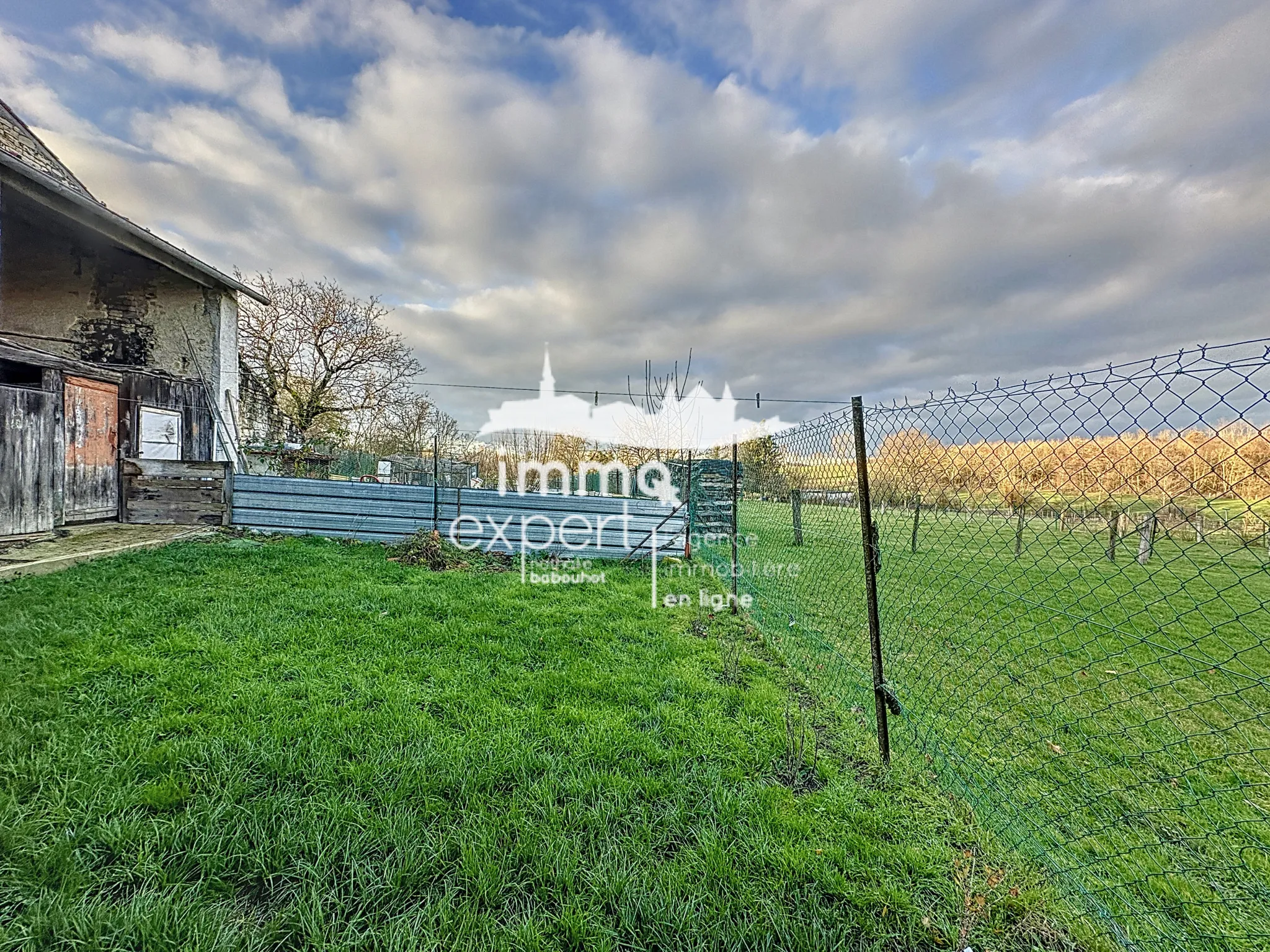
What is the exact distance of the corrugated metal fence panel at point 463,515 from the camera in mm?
6676

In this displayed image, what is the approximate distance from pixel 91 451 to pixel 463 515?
19.4 feet

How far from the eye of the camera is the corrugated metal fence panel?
263 inches

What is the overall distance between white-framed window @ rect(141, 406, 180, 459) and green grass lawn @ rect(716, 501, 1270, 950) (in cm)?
1044

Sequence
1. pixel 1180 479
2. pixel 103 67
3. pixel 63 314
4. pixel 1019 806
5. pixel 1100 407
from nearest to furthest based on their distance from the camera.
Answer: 1. pixel 1180 479
2. pixel 1100 407
3. pixel 1019 806
4. pixel 103 67
5. pixel 63 314

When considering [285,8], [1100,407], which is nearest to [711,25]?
[285,8]

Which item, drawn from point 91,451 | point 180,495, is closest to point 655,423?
point 180,495

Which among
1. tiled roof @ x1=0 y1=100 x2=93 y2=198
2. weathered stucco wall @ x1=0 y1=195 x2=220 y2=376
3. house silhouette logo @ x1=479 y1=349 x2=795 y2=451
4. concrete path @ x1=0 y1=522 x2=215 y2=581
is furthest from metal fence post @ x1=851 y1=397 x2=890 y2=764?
tiled roof @ x1=0 y1=100 x2=93 y2=198

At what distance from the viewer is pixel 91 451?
23.0ft

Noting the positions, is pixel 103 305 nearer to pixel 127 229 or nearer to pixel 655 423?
pixel 127 229

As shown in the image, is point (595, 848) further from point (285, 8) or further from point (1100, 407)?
Result: point (285, 8)

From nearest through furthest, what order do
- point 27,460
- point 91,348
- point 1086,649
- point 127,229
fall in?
point 1086,649 → point 27,460 → point 127,229 → point 91,348

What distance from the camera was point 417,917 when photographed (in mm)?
1350

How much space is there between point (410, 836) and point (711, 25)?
28.9ft

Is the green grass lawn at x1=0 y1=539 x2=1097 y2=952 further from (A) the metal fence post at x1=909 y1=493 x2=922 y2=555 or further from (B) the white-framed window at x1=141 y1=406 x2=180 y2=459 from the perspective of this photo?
(B) the white-framed window at x1=141 y1=406 x2=180 y2=459
